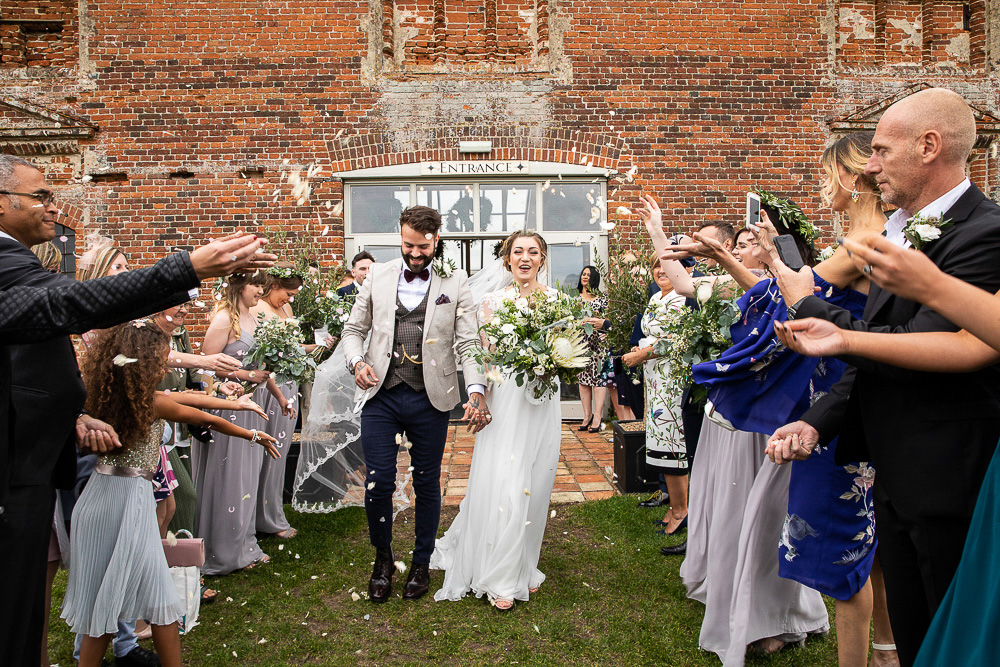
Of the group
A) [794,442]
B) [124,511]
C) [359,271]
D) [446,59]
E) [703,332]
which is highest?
[446,59]

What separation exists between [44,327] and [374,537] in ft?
8.82

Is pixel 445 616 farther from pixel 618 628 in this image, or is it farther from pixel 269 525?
pixel 269 525

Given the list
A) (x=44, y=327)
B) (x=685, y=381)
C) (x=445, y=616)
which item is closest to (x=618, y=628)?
(x=445, y=616)

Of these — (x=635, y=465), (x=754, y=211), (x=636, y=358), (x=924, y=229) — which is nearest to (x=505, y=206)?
(x=635, y=465)

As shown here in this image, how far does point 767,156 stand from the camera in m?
10.2

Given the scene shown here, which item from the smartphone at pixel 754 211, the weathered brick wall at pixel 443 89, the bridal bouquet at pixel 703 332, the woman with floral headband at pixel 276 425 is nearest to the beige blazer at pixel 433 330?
the woman with floral headband at pixel 276 425

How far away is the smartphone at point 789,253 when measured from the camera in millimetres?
2566

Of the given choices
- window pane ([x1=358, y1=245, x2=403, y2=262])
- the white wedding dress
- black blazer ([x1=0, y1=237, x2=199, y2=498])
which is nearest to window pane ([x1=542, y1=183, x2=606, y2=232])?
window pane ([x1=358, y1=245, x2=403, y2=262])

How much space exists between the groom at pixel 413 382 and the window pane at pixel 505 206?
5.94 metres

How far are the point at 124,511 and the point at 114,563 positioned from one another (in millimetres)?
219

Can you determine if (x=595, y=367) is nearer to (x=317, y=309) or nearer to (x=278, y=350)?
(x=317, y=309)

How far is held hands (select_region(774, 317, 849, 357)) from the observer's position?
1898 mm

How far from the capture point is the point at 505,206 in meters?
10.3

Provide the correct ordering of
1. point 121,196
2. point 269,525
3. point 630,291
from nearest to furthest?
point 269,525, point 630,291, point 121,196
